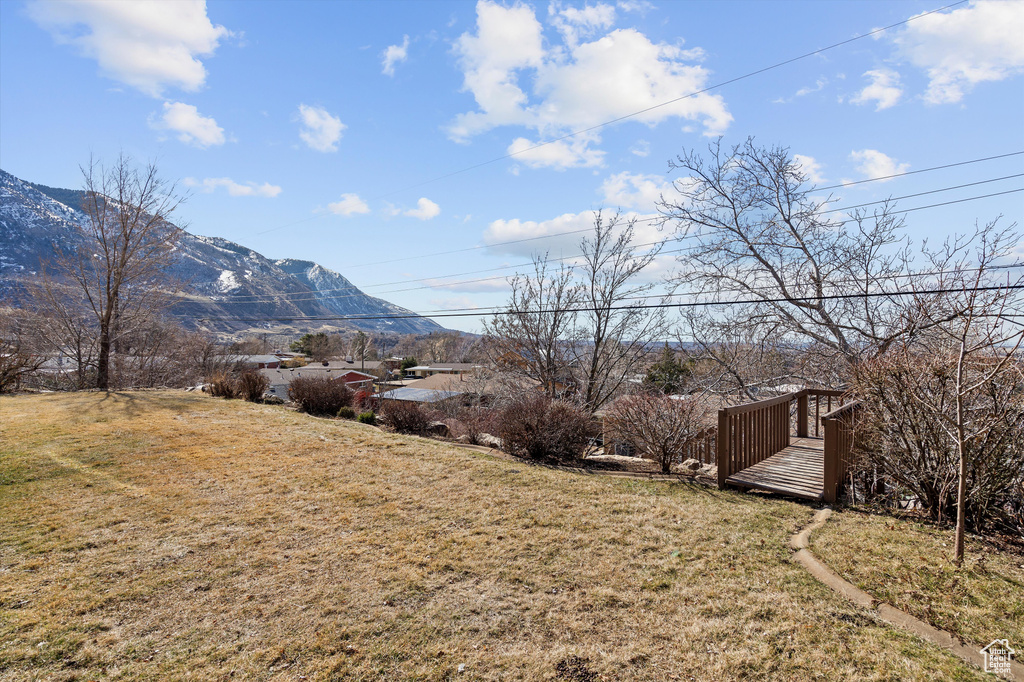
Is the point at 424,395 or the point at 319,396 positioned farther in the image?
the point at 424,395

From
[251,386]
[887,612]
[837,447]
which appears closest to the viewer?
[887,612]

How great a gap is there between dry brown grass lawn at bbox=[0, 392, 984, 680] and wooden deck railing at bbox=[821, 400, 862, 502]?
0.62 metres

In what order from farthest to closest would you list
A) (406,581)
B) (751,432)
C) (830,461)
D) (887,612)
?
(751,432), (830,461), (406,581), (887,612)

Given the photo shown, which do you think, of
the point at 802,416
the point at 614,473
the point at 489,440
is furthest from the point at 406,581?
the point at 802,416

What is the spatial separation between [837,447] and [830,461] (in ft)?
0.92

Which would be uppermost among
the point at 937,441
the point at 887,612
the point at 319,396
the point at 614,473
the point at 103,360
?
the point at 937,441

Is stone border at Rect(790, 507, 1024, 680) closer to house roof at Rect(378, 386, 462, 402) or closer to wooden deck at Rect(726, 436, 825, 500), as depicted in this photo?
wooden deck at Rect(726, 436, 825, 500)

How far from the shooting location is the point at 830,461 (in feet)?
17.4

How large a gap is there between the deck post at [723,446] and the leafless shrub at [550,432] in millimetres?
2508

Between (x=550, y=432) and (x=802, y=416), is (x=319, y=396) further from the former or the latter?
(x=802, y=416)

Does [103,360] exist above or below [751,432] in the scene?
above

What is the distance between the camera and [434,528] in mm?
4625

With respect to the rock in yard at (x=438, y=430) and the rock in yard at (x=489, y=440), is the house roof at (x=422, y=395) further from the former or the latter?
the rock in yard at (x=489, y=440)

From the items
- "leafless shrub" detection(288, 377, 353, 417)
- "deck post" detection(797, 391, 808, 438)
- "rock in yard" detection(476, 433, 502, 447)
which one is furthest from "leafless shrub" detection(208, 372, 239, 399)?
"deck post" detection(797, 391, 808, 438)
